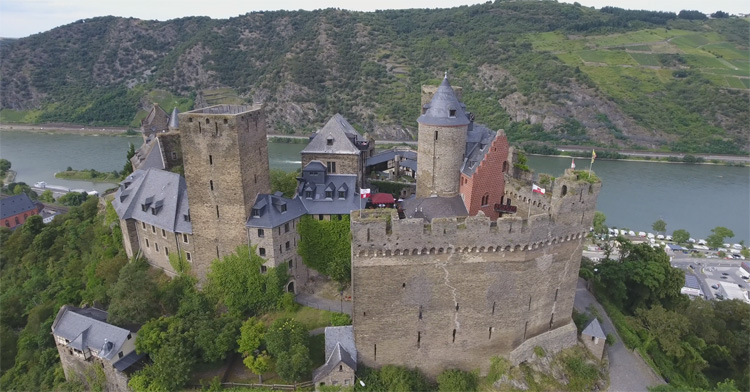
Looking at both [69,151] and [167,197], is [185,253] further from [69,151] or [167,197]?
[69,151]

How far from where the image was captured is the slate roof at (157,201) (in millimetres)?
28000

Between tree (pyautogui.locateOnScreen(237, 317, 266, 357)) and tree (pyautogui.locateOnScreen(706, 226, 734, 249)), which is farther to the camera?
tree (pyautogui.locateOnScreen(706, 226, 734, 249))

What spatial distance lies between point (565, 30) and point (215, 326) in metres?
128

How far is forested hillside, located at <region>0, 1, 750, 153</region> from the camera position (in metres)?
94.1

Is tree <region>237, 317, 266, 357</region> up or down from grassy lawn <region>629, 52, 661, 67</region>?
down

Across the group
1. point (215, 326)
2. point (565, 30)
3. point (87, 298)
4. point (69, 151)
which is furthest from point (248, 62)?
point (215, 326)

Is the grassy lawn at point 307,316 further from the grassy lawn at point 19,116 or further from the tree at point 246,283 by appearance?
the grassy lawn at point 19,116

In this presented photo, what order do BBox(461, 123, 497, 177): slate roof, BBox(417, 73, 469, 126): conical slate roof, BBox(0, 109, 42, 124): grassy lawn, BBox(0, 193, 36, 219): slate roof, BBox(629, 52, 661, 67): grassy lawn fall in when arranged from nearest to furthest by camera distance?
BBox(461, 123, 497, 177): slate roof < BBox(417, 73, 469, 126): conical slate roof < BBox(0, 193, 36, 219): slate roof < BBox(629, 52, 661, 67): grassy lawn < BBox(0, 109, 42, 124): grassy lawn

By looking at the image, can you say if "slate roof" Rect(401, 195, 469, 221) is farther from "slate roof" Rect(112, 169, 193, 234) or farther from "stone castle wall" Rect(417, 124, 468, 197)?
Answer: "slate roof" Rect(112, 169, 193, 234)

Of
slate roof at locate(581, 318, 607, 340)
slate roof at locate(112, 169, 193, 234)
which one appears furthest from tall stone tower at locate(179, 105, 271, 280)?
slate roof at locate(581, 318, 607, 340)

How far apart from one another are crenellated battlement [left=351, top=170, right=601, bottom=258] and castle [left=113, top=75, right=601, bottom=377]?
0.06 m

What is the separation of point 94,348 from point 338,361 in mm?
13857

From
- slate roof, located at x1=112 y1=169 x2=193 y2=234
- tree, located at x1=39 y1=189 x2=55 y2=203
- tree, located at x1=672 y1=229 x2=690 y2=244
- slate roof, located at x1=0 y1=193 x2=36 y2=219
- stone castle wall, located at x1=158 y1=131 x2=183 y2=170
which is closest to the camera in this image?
slate roof, located at x1=112 y1=169 x2=193 y2=234

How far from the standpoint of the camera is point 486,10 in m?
134
